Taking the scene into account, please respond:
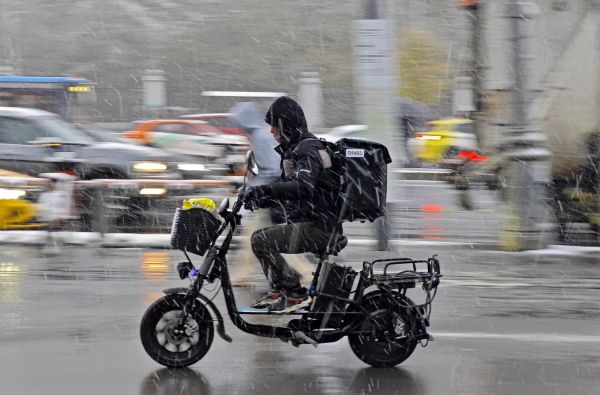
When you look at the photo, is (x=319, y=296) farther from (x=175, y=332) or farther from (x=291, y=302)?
(x=175, y=332)

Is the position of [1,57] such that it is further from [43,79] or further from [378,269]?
[378,269]

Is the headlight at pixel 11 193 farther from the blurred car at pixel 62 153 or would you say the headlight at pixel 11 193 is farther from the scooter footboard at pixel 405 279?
the scooter footboard at pixel 405 279

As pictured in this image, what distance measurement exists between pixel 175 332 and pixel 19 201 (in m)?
8.29

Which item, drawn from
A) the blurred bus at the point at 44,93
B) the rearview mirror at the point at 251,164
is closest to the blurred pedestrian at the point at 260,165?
the rearview mirror at the point at 251,164

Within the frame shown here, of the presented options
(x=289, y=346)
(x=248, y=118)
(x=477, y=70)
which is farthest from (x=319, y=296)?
(x=477, y=70)

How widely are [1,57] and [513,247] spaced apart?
125 ft

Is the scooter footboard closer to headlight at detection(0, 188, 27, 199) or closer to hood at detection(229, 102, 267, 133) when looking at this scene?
hood at detection(229, 102, 267, 133)

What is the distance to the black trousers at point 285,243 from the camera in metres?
7.05

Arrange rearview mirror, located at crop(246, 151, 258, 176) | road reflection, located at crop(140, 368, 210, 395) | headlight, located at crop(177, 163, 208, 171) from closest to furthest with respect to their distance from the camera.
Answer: road reflection, located at crop(140, 368, 210, 395), rearview mirror, located at crop(246, 151, 258, 176), headlight, located at crop(177, 163, 208, 171)

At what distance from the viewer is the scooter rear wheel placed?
7062 mm

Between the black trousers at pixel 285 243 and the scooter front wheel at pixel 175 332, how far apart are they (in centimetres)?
53

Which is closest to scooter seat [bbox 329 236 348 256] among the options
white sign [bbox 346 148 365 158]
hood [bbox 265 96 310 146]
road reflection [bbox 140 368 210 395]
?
white sign [bbox 346 148 365 158]

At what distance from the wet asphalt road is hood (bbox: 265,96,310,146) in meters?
1.54

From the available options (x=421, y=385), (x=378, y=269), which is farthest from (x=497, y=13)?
(x=421, y=385)
